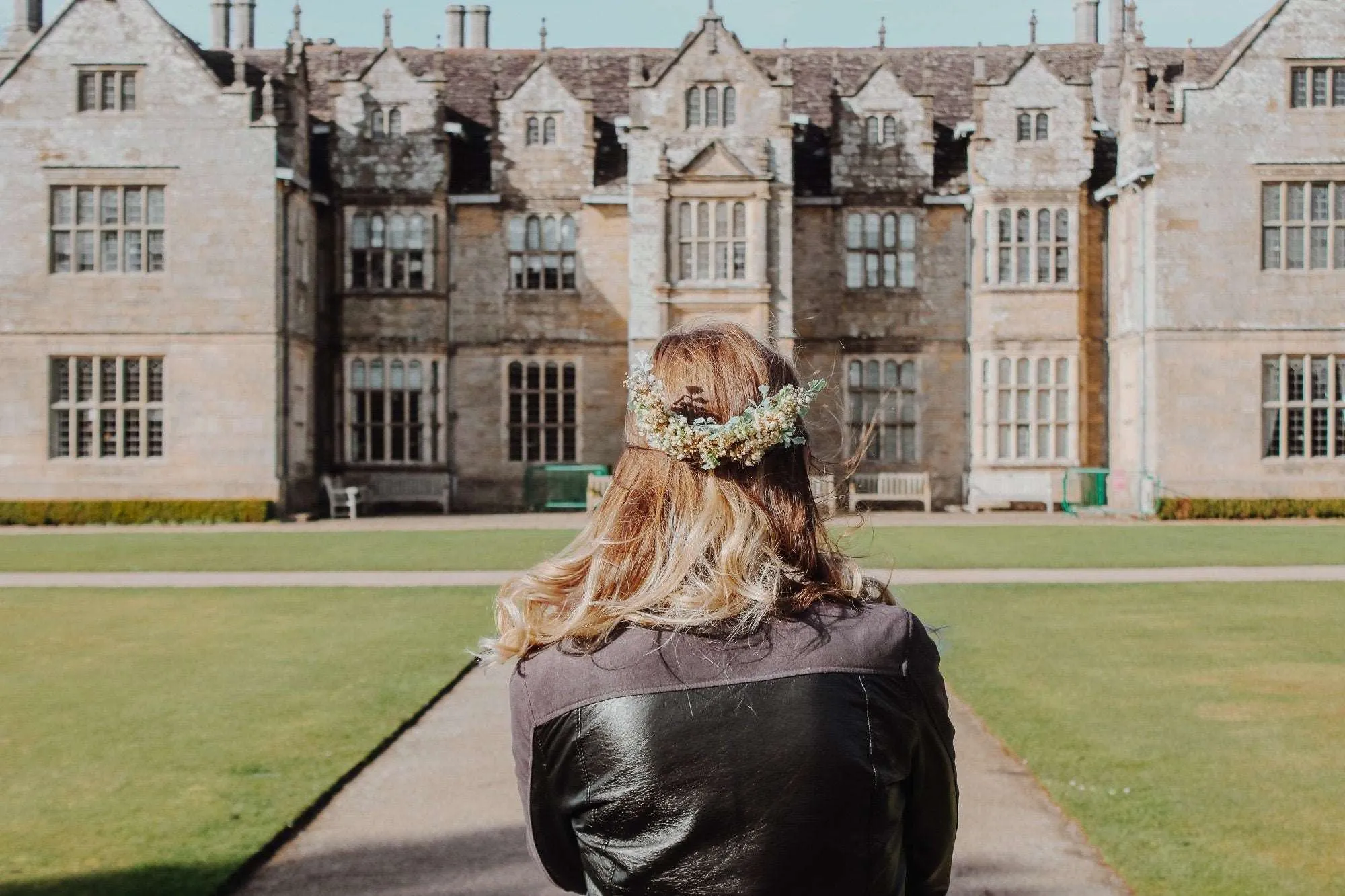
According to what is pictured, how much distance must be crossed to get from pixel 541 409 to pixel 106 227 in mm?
9288

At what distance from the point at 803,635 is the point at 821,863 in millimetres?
375

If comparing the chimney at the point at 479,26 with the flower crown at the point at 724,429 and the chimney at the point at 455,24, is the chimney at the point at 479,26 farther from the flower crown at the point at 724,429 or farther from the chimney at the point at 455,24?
the flower crown at the point at 724,429

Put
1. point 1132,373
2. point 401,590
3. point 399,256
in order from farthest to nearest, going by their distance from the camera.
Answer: point 399,256
point 1132,373
point 401,590

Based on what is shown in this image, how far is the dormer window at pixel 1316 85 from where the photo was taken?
1061 inches

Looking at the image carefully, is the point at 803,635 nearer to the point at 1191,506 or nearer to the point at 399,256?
the point at 1191,506

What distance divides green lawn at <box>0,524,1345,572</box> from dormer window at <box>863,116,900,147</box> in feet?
32.3

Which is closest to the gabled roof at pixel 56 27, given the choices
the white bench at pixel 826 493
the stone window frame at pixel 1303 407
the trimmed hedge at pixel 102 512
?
the trimmed hedge at pixel 102 512

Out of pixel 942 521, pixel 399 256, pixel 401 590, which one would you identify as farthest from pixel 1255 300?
pixel 401 590

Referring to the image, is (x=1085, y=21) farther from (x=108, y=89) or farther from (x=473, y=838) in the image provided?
(x=473, y=838)

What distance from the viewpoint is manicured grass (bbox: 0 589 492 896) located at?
568 centimetres

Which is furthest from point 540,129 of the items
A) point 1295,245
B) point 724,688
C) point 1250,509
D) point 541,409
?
point 724,688

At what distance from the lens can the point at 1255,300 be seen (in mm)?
26922

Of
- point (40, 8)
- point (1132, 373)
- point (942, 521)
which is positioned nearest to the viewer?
point (942, 521)

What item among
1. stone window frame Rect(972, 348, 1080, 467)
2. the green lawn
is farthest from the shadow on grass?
stone window frame Rect(972, 348, 1080, 467)
